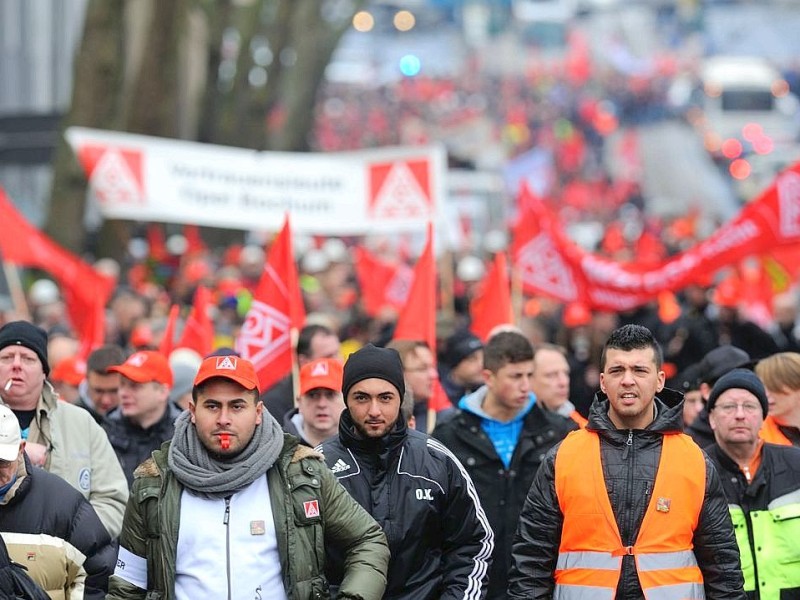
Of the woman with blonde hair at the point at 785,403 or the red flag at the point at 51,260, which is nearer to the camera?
the woman with blonde hair at the point at 785,403

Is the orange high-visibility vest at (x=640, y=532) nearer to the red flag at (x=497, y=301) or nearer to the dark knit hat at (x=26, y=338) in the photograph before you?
the dark knit hat at (x=26, y=338)

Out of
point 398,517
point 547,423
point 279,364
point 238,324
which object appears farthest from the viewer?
point 238,324

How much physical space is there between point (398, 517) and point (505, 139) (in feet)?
179

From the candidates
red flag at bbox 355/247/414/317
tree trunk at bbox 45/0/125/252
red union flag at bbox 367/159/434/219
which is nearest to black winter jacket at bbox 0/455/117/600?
red union flag at bbox 367/159/434/219

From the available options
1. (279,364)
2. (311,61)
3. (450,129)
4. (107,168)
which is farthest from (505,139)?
(279,364)

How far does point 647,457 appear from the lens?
20.2 feet

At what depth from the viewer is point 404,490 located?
6441mm

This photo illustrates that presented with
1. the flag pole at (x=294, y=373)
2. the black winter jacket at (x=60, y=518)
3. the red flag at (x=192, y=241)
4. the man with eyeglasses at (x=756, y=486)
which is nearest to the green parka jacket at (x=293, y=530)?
the black winter jacket at (x=60, y=518)

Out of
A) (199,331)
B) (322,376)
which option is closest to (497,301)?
(199,331)

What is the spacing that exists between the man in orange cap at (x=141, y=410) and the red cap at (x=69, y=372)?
1820mm

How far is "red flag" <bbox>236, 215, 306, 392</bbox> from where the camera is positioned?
1002cm

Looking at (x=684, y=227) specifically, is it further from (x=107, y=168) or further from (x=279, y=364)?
(x=279, y=364)

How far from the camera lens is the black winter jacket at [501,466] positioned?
7766 millimetres

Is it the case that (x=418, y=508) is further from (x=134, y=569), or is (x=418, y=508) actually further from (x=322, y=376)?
(x=322, y=376)
